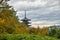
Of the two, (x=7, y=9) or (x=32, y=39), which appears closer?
(x=32, y=39)

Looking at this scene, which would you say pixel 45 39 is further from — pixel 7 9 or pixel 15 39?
pixel 7 9

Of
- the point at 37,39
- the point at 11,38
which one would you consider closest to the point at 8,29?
the point at 11,38

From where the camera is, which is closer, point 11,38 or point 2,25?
point 11,38

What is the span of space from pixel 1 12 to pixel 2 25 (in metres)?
6.56

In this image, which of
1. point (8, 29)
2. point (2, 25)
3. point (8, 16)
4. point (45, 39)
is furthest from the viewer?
point (8, 16)

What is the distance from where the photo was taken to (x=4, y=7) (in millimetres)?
39312

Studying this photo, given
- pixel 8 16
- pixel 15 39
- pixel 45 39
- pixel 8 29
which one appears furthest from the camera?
pixel 8 16

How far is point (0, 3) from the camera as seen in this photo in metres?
36.9

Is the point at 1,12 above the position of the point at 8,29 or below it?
above

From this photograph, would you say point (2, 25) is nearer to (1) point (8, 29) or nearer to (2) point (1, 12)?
(1) point (8, 29)

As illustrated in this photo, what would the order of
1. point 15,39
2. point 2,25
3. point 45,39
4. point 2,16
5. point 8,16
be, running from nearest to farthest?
1. point 45,39
2. point 15,39
3. point 2,25
4. point 2,16
5. point 8,16

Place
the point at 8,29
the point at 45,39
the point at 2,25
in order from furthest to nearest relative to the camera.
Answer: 1. the point at 8,29
2. the point at 2,25
3. the point at 45,39

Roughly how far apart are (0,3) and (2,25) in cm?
548

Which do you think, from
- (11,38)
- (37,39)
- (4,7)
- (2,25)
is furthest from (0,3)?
(37,39)
